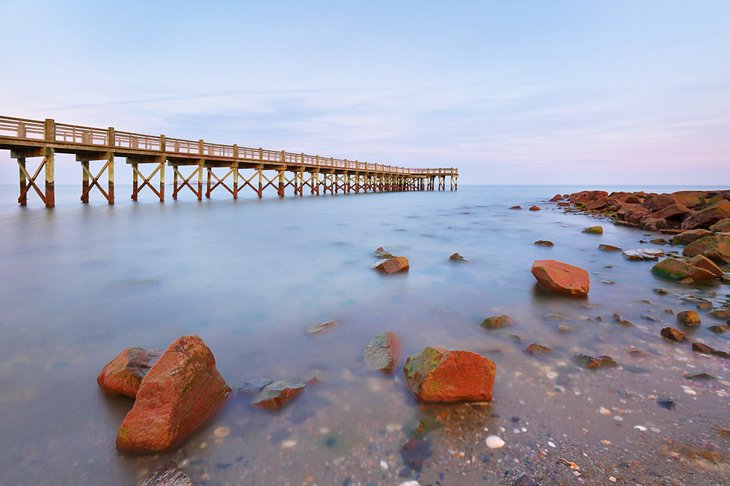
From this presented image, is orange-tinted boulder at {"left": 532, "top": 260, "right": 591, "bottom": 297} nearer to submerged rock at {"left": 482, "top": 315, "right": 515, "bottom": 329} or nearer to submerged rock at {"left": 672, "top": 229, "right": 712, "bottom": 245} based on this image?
submerged rock at {"left": 482, "top": 315, "right": 515, "bottom": 329}

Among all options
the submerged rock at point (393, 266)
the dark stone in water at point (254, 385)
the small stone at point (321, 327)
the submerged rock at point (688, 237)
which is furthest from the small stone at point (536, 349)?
the submerged rock at point (688, 237)

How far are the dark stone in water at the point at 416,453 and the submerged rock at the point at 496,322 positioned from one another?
271 centimetres

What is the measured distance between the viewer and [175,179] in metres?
31.4

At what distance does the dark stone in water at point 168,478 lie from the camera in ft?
7.65

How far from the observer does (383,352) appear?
13.7ft

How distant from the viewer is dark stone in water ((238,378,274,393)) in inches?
137

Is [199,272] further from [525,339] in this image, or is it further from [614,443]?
[614,443]

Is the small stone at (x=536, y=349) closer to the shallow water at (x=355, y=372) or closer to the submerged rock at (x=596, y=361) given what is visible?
the shallow water at (x=355, y=372)

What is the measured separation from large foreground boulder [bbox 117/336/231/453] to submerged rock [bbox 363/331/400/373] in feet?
5.28

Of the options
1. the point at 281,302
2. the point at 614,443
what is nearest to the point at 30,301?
the point at 281,302

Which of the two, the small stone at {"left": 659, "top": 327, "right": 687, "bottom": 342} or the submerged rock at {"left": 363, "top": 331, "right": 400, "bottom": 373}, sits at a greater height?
the small stone at {"left": 659, "top": 327, "right": 687, "bottom": 342}

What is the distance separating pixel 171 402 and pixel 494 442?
7.80ft

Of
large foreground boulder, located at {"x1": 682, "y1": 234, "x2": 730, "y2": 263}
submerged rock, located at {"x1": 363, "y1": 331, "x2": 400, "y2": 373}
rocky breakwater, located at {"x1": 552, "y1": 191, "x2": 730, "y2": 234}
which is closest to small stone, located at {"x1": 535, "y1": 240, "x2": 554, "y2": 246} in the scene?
large foreground boulder, located at {"x1": 682, "y1": 234, "x2": 730, "y2": 263}

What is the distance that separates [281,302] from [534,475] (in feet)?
15.2
